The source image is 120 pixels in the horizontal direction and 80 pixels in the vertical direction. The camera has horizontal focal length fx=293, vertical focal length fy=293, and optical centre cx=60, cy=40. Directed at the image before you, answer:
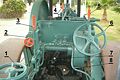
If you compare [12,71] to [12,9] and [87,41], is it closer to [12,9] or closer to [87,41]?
[87,41]

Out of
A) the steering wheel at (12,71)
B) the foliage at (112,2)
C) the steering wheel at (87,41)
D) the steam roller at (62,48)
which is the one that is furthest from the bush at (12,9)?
the steering wheel at (12,71)

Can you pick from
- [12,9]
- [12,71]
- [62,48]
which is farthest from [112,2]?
[12,71]

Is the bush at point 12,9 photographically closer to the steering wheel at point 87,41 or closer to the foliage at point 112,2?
the foliage at point 112,2

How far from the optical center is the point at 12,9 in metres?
13.8

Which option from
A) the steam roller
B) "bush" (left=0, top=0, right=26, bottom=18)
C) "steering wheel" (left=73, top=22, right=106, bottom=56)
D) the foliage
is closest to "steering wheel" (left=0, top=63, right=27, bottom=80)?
the steam roller

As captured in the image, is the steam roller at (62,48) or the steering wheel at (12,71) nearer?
the steering wheel at (12,71)

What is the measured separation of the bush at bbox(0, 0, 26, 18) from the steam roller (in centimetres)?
899

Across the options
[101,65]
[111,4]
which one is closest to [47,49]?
[101,65]

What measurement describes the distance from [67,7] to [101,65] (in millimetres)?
1708

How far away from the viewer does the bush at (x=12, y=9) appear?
1377cm

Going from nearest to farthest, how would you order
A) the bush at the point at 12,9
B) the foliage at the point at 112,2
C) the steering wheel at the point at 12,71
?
1. the steering wheel at the point at 12,71
2. the foliage at the point at 112,2
3. the bush at the point at 12,9

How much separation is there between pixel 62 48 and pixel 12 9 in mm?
9867

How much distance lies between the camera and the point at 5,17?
1404 centimetres

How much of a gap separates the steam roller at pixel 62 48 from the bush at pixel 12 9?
8.99m
